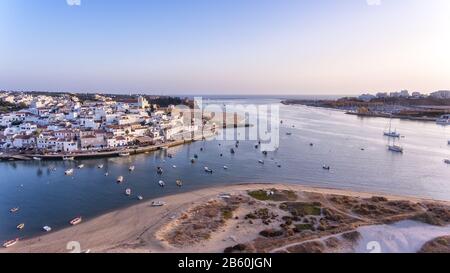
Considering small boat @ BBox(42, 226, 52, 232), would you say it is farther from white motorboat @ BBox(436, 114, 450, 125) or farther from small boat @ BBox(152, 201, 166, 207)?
white motorboat @ BBox(436, 114, 450, 125)

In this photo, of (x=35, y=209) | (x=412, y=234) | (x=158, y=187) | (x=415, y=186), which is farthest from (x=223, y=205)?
(x=415, y=186)

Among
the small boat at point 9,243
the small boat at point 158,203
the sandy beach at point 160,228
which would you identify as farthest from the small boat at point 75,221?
the small boat at point 158,203

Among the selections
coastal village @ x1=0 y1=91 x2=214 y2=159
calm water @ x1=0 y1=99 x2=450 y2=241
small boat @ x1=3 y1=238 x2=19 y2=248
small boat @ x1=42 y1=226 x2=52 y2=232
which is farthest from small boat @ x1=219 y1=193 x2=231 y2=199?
coastal village @ x1=0 y1=91 x2=214 y2=159

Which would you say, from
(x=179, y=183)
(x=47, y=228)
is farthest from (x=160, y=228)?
(x=179, y=183)

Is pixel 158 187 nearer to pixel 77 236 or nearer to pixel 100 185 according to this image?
pixel 100 185

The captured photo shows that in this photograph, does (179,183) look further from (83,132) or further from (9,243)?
(83,132)
